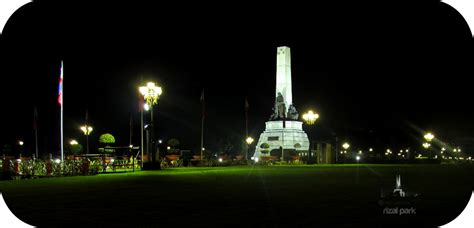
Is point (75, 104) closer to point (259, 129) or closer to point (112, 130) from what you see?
point (112, 130)

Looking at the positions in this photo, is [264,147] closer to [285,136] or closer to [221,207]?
[285,136]

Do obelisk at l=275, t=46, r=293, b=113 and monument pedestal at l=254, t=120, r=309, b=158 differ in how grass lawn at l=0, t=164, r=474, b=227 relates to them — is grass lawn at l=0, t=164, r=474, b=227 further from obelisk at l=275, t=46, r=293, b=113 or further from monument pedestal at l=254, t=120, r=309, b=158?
monument pedestal at l=254, t=120, r=309, b=158

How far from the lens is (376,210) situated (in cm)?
963

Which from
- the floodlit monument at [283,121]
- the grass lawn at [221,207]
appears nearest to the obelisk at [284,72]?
the floodlit monument at [283,121]

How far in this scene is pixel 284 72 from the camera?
55.7m

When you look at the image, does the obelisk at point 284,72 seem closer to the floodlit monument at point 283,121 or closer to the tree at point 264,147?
the floodlit monument at point 283,121

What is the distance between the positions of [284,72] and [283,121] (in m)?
5.47

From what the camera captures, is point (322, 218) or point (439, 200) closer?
point (322, 218)

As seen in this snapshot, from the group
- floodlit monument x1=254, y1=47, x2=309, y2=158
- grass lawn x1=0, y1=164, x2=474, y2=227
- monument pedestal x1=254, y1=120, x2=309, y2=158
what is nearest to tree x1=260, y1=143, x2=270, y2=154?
floodlit monument x1=254, y1=47, x2=309, y2=158

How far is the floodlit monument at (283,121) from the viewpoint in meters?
55.8

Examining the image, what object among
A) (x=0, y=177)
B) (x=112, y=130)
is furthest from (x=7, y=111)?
(x=0, y=177)

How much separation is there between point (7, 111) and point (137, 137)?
18.6 metres

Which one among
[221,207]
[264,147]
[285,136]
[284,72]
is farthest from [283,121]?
[221,207]

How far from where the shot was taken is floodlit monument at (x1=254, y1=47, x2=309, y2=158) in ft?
183
